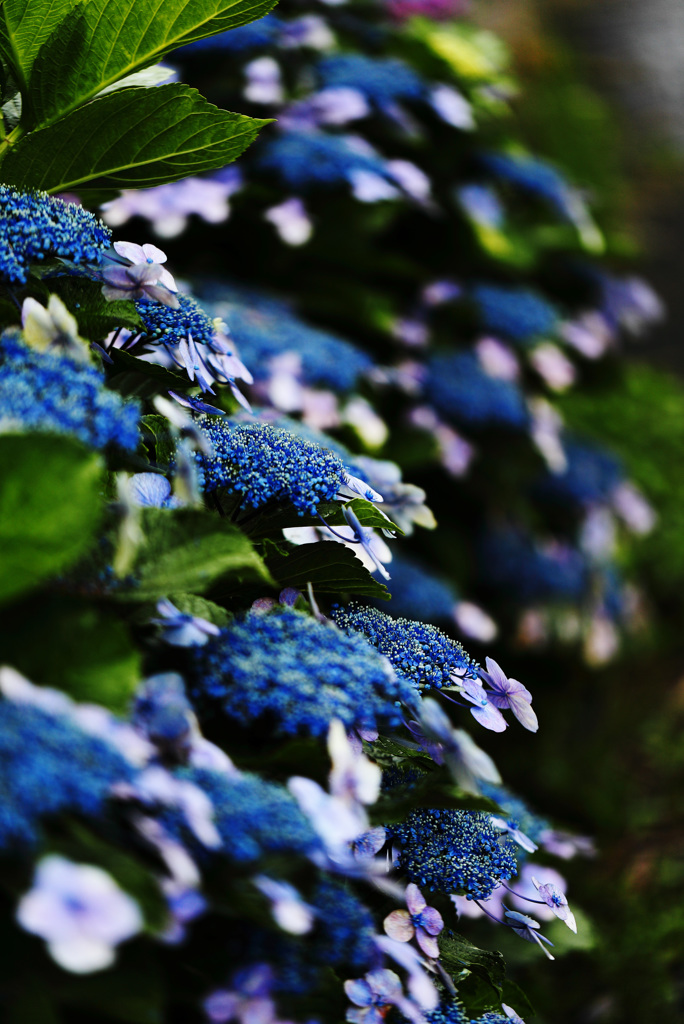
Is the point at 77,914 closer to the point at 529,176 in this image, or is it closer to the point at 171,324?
the point at 171,324

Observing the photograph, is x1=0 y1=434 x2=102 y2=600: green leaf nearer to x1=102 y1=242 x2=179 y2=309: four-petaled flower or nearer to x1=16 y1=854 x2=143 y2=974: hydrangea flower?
x1=16 y1=854 x2=143 y2=974: hydrangea flower

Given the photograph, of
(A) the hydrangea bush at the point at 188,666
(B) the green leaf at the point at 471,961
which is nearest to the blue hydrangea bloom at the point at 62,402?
(A) the hydrangea bush at the point at 188,666

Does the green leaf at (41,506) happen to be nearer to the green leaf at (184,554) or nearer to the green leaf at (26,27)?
the green leaf at (184,554)

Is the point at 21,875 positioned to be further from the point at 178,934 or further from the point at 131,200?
the point at 131,200

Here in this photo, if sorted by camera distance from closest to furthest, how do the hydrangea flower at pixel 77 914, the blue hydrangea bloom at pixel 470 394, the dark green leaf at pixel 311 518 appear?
the hydrangea flower at pixel 77 914 → the dark green leaf at pixel 311 518 → the blue hydrangea bloom at pixel 470 394

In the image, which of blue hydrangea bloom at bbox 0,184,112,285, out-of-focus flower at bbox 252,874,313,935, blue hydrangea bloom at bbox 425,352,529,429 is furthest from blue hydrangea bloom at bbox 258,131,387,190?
out-of-focus flower at bbox 252,874,313,935

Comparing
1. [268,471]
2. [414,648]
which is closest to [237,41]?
[268,471]

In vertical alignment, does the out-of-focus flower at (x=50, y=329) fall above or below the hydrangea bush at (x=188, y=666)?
above
